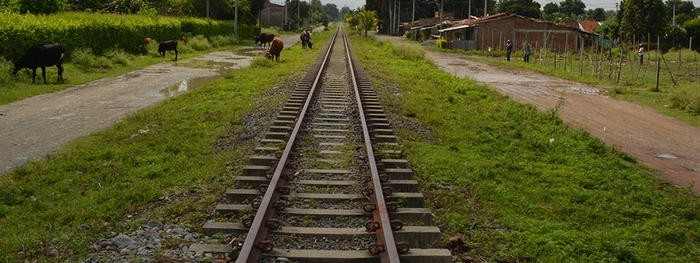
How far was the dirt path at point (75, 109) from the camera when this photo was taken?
9555 millimetres

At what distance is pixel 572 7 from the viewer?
124 meters

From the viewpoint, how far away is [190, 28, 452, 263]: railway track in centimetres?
453

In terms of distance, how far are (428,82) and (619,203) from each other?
41.1ft

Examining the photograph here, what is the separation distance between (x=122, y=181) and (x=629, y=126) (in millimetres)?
10725

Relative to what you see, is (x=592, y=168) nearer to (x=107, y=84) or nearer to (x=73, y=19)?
(x=107, y=84)

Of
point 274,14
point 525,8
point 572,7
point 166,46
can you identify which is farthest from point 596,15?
point 166,46

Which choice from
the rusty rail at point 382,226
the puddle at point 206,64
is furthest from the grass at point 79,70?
the rusty rail at point 382,226

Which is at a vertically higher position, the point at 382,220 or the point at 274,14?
the point at 274,14

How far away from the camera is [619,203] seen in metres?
6.61

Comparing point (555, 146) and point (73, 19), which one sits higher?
point (73, 19)

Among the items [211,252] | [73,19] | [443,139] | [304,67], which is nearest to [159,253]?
[211,252]

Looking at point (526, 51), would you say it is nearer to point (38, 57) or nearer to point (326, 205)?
point (38, 57)

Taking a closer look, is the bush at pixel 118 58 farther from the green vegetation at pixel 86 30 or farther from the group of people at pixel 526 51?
the group of people at pixel 526 51

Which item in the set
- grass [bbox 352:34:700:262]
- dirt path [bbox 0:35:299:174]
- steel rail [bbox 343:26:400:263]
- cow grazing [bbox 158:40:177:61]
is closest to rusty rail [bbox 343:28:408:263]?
steel rail [bbox 343:26:400:263]
